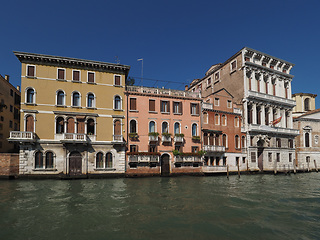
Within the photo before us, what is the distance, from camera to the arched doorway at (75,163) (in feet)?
71.9

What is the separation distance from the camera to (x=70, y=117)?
2227 cm

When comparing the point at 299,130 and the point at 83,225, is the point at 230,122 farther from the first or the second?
the point at 83,225

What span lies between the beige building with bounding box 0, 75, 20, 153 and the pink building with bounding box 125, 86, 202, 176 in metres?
15.4

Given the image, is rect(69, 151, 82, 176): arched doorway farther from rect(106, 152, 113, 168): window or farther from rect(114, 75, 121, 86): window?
rect(114, 75, 121, 86): window

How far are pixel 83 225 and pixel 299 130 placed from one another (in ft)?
124

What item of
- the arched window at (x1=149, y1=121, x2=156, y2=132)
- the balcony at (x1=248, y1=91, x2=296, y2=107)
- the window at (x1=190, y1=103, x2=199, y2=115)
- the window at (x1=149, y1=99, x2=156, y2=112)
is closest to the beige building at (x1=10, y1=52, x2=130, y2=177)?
the window at (x1=149, y1=99, x2=156, y2=112)

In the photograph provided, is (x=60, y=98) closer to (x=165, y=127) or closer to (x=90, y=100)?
(x=90, y=100)

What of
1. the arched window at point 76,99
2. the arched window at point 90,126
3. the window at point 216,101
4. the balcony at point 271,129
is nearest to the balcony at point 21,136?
the arched window at point 76,99

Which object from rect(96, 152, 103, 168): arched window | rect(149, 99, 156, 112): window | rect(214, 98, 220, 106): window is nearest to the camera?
rect(96, 152, 103, 168): arched window

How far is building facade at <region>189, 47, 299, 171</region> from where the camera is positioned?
30142 mm

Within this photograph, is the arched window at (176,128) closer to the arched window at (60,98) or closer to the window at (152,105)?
Answer: the window at (152,105)

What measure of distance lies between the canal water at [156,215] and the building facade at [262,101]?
649 inches

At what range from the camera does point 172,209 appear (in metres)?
10.7

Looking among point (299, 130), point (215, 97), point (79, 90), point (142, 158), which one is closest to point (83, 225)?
point (142, 158)
